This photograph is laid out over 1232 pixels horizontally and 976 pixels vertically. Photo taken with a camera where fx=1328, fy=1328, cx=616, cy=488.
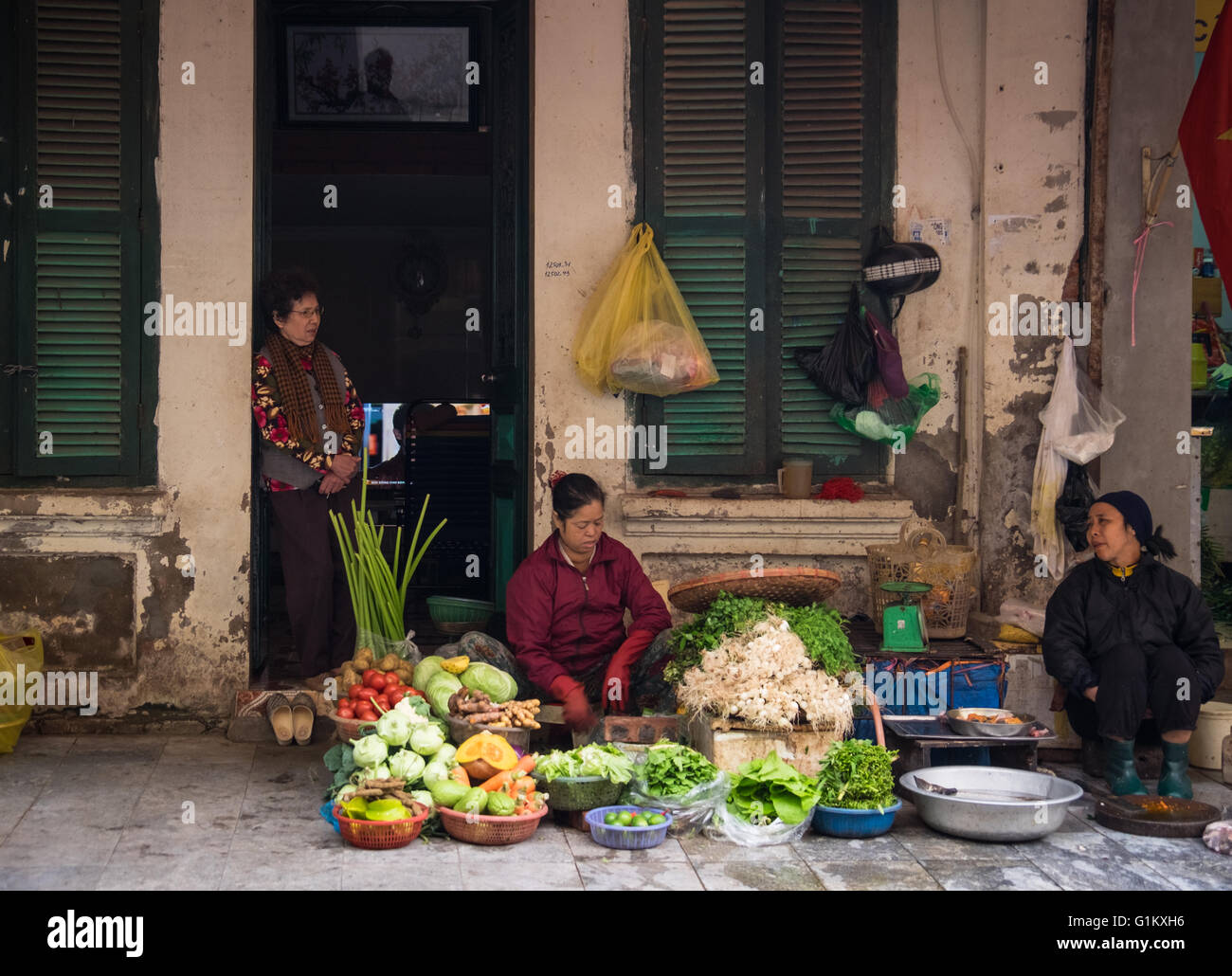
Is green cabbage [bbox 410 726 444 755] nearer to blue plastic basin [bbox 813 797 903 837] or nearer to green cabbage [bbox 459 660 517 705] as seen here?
green cabbage [bbox 459 660 517 705]

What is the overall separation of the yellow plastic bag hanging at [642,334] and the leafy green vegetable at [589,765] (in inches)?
77.6

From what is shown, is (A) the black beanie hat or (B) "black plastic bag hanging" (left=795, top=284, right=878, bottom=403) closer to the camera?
(A) the black beanie hat

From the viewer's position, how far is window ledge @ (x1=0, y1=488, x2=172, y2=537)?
648cm

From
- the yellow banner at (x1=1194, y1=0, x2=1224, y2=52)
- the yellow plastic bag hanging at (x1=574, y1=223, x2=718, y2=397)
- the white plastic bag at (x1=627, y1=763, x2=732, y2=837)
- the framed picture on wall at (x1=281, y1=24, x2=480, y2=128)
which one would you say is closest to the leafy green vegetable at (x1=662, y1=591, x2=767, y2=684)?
the white plastic bag at (x1=627, y1=763, x2=732, y2=837)

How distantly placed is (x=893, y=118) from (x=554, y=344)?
83.4 inches

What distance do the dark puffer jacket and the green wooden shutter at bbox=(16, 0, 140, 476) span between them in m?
4.55

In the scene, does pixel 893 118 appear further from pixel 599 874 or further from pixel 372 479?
pixel 372 479

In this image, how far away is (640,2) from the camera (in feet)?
22.2

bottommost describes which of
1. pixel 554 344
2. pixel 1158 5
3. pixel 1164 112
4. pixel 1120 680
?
pixel 1120 680

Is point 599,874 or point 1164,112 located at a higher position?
point 1164,112

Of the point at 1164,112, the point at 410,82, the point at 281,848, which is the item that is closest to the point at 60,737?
the point at 281,848

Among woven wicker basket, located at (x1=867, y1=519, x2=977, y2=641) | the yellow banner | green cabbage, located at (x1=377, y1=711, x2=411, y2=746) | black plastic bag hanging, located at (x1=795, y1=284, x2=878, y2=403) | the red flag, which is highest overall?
the yellow banner

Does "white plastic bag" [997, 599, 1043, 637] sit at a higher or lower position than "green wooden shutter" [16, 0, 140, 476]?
lower

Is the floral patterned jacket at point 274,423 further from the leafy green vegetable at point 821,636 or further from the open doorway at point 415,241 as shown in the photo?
the leafy green vegetable at point 821,636
